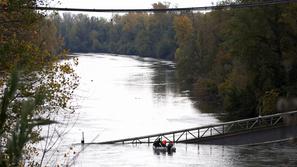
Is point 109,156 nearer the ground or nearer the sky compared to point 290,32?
nearer the ground

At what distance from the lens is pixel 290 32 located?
47.3 meters

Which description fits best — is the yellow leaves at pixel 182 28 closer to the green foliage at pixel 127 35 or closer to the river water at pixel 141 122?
the river water at pixel 141 122

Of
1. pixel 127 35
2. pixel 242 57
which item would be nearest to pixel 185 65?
pixel 242 57

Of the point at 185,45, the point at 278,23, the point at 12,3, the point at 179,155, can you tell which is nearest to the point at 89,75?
the point at 185,45

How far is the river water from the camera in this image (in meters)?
28.4

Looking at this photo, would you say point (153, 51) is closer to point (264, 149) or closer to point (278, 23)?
point (278, 23)

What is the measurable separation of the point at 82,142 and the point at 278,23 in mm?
21491

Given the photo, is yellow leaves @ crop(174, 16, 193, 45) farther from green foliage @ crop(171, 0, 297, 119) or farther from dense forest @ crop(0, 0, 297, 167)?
green foliage @ crop(171, 0, 297, 119)

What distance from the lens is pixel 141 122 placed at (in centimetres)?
4684

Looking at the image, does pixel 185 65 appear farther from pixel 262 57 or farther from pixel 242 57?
pixel 262 57

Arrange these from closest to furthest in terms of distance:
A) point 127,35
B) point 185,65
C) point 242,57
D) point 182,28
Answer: point 242,57
point 185,65
point 182,28
point 127,35

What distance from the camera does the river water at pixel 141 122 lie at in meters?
28.4

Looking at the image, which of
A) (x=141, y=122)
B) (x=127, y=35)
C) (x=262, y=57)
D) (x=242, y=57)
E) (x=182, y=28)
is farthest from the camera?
(x=127, y=35)

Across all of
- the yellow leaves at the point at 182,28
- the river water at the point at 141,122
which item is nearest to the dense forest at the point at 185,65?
the yellow leaves at the point at 182,28
